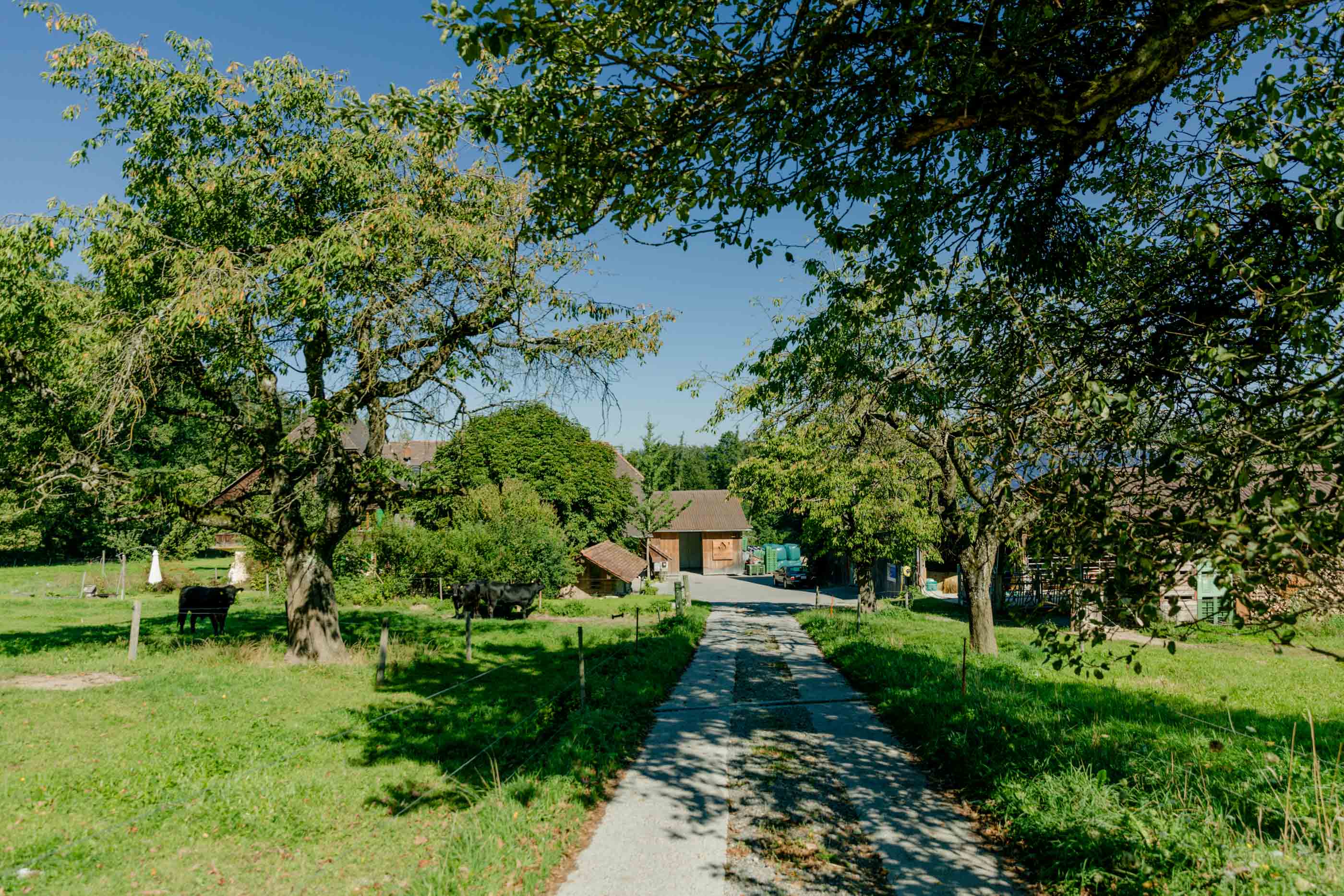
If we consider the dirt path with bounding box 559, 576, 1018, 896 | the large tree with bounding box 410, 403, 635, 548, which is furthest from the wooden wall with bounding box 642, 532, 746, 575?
the dirt path with bounding box 559, 576, 1018, 896

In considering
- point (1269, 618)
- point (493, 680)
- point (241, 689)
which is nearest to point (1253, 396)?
point (1269, 618)

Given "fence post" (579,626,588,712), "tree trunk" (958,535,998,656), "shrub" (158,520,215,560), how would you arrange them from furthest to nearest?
"shrub" (158,520,215,560) < "tree trunk" (958,535,998,656) < "fence post" (579,626,588,712)

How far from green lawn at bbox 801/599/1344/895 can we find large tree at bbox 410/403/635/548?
2538 centimetres

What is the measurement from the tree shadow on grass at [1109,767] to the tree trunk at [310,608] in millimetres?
Answer: 11113

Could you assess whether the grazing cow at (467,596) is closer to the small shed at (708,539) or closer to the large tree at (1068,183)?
the large tree at (1068,183)

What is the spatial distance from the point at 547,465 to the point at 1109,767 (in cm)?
3271

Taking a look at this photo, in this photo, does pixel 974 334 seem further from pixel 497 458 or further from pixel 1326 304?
pixel 497 458

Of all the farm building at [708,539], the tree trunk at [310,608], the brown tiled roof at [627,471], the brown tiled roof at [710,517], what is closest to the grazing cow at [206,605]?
the tree trunk at [310,608]

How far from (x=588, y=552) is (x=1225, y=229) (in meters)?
32.7

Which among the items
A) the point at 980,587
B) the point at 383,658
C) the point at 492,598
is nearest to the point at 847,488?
the point at 980,587

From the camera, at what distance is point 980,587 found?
14.3 m

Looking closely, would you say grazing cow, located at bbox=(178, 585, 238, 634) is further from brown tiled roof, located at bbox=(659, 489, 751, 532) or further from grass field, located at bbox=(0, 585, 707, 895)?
brown tiled roof, located at bbox=(659, 489, 751, 532)

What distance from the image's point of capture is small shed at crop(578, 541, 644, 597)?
3572 centimetres

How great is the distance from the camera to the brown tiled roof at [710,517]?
60938mm
